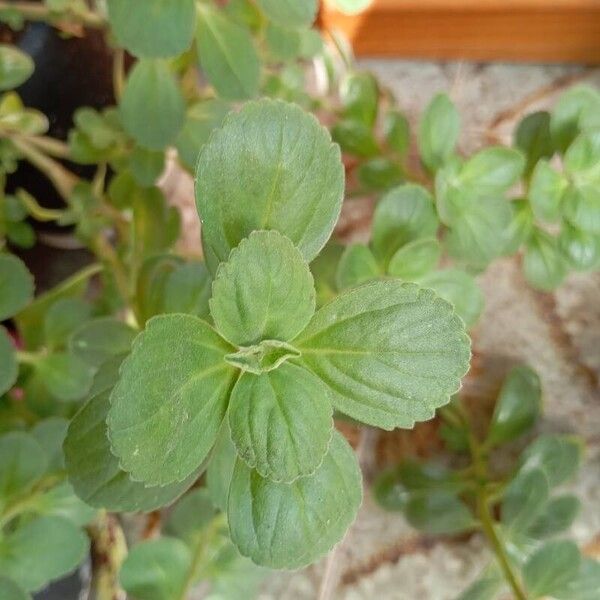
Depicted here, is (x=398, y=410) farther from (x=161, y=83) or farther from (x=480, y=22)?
(x=480, y=22)

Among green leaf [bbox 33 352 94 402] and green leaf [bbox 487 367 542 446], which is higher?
green leaf [bbox 33 352 94 402]

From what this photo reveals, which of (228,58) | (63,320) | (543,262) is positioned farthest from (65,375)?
(543,262)

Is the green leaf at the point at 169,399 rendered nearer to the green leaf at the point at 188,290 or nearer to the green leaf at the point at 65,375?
the green leaf at the point at 188,290

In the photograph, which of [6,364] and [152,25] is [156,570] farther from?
[152,25]

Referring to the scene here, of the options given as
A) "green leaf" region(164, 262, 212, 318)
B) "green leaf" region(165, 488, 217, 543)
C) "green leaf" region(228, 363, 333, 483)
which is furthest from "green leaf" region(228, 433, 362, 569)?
"green leaf" region(165, 488, 217, 543)

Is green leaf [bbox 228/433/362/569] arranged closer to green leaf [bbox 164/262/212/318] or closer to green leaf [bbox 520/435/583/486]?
green leaf [bbox 164/262/212/318]
